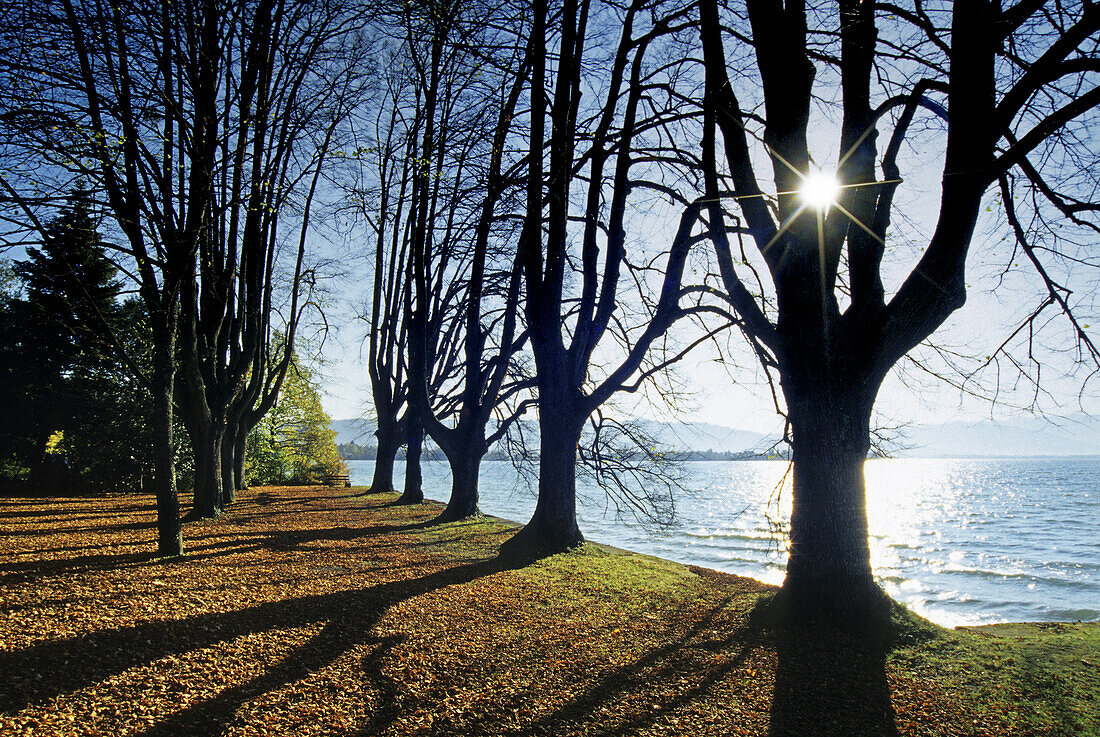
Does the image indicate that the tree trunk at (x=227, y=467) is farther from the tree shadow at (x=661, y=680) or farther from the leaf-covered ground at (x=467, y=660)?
the tree shadow at (x=661, y=680)

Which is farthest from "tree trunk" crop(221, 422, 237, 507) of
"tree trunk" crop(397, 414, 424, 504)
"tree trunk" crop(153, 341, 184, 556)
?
"tree trunk" crop(153, 341, 184, 556)

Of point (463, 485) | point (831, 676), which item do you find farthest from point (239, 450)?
point (831, 676)

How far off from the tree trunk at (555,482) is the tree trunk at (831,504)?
390 centimetres

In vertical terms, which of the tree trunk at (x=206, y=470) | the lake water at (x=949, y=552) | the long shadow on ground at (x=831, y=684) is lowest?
the lake water at (x=949, y=552)

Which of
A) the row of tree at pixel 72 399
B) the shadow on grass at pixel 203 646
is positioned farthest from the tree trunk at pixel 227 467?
the shadow on grass at pixel 203 646

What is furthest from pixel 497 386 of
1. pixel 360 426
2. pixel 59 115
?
pixel 360 426

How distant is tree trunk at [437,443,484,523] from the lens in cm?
1252

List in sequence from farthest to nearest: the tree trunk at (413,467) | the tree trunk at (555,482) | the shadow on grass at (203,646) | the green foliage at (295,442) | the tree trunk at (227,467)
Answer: the green foliage at (295,442) < the tree trunk at (413,467) < the tree trunk at (227,467) < the tree trunk at (555,482) < the shadow on grass at (203,646)

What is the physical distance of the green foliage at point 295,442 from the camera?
25984 mm

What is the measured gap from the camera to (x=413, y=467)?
16.8m

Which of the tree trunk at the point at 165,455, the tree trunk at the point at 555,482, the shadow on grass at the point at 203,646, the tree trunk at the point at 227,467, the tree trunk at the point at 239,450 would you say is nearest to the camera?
the shadow on grass at the point at 203,646

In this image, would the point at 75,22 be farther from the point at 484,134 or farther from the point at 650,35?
the point at 650,35

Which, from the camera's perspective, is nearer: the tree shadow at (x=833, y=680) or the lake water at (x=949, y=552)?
the tree shadow at (x=833, y=680)

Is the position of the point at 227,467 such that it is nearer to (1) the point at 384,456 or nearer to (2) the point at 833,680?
(1) the point at 384,456
